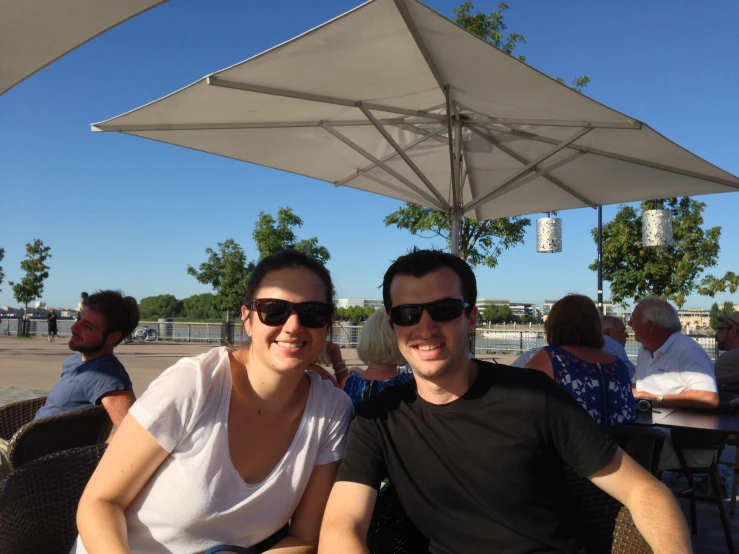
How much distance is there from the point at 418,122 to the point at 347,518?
14.5ft

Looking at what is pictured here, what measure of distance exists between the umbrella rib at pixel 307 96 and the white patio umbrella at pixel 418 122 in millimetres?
11

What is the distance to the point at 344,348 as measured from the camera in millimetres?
22047

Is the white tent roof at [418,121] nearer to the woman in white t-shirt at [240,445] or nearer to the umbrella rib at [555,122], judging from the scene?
the umbrella rib at [555,122]

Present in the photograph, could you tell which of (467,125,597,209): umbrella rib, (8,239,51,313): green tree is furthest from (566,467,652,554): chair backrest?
(8,239,51,313): green tree

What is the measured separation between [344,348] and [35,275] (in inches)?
857

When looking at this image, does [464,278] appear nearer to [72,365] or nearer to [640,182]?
[72,365]

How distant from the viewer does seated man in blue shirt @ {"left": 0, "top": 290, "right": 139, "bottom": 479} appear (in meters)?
2.73

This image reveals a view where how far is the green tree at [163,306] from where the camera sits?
83.2 meters

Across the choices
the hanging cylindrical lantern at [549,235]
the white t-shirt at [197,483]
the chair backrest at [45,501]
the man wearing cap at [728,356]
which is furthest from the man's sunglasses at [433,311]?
the hanging cylindrical lantern at [549,235]

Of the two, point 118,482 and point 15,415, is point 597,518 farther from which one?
point 15,415

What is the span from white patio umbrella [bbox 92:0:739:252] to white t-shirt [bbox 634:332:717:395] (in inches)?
61.6

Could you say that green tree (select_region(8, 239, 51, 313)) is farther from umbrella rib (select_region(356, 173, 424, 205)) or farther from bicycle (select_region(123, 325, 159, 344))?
umbrella rib (select_region(356, 173, 424, 205))

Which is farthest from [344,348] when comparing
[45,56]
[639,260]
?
[45,56]

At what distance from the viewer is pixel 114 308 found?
2.95m
